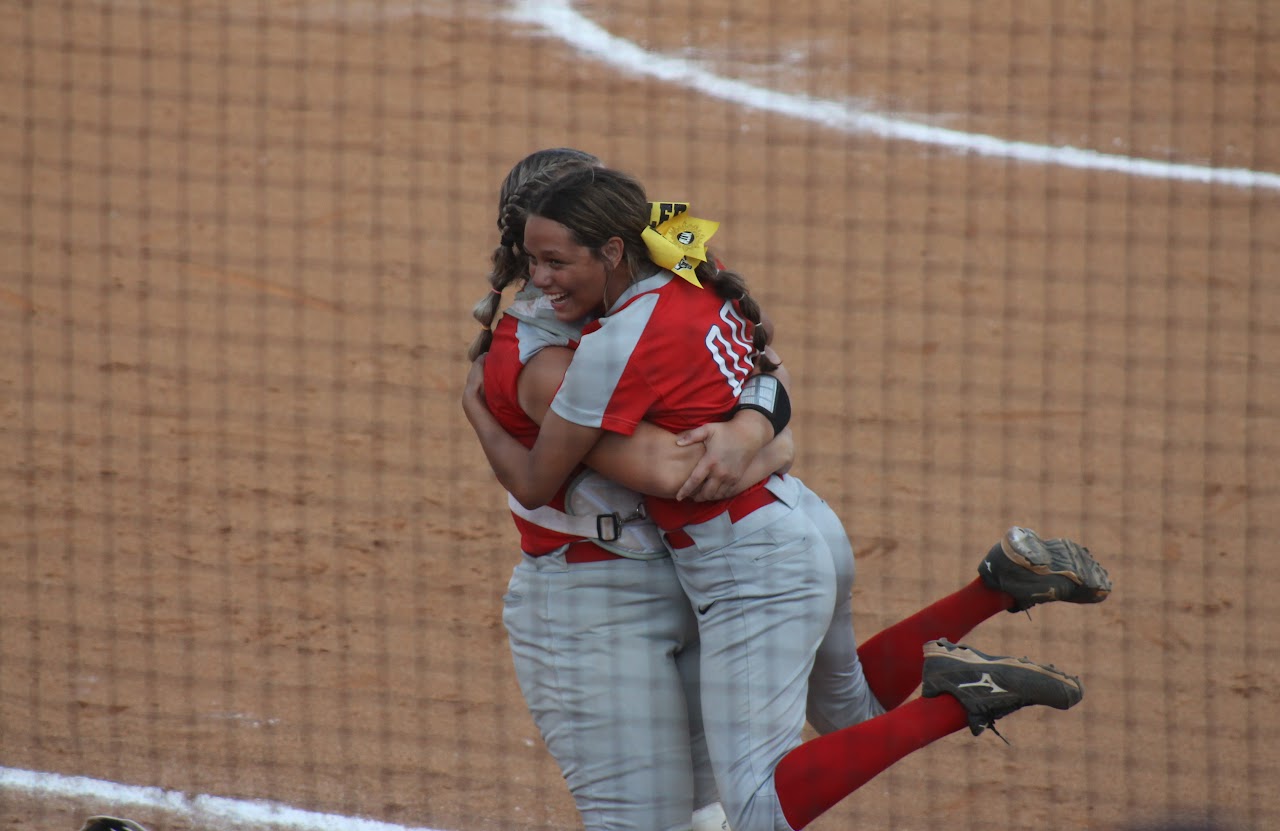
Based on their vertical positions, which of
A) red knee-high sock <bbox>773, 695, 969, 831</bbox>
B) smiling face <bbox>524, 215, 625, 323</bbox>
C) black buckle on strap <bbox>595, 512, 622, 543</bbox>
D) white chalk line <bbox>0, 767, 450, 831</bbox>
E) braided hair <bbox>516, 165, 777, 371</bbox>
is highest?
braided hair <bbox>516, 165, 777, 371</bbox>

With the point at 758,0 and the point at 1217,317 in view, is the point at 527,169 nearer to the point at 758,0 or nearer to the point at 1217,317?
the point at 1217,317

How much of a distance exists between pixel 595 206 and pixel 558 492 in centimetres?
66

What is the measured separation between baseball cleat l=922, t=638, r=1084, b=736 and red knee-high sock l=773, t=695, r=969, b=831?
0.05 meters

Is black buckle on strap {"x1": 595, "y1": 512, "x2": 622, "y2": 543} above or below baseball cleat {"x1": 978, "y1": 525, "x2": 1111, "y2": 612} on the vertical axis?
above

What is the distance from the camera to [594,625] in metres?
3.18

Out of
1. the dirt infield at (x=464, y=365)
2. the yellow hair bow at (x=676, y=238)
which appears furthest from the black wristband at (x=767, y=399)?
the dirt infield at (x=464, y=365)

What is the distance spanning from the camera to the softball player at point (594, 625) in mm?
3170

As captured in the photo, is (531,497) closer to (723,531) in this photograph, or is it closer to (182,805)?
(723,531)

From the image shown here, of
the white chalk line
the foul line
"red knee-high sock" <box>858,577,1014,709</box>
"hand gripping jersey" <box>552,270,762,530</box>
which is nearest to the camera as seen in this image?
"hand gripping jersey" <box>552,270,762,530</box>

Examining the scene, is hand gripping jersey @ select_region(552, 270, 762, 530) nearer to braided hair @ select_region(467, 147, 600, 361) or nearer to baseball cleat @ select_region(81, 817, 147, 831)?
braided hair @ select_region(467, 147, 600, 361)

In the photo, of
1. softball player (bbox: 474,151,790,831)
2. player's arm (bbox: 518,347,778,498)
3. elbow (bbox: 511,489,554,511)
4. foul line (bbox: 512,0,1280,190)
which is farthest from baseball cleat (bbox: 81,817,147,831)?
foul line (bbox: 512,0,1280,190)

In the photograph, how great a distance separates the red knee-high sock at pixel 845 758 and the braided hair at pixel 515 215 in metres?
1.19

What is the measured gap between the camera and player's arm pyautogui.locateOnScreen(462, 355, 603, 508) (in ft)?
9.85

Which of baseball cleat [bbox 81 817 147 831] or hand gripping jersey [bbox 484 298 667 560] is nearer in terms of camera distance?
hand gripping jersey [bbox 484 298 667 560]
